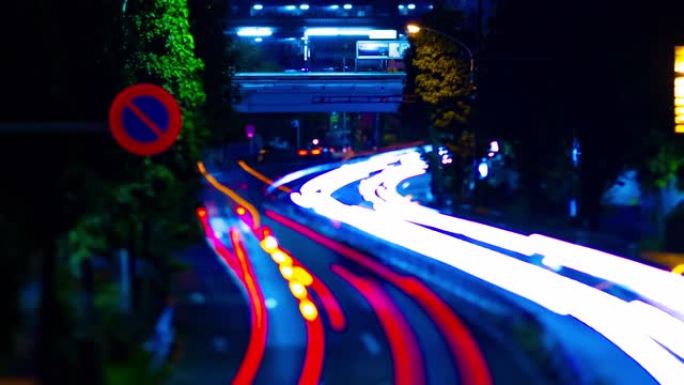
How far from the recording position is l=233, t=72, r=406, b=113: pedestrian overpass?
49844mm

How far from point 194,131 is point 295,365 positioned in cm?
1294

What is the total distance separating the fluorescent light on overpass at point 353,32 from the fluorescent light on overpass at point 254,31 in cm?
332

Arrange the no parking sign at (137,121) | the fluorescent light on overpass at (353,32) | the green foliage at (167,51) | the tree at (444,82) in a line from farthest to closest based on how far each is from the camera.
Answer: the tree at (444,82) < the fluorescent light on overpass at (353,32) < the green foliage at (167,51) < the no parking sign at (137,121)

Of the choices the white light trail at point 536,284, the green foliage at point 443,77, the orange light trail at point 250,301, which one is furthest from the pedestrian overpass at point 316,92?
the orange light trail at point 250,301

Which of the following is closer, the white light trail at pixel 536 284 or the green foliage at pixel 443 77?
the white light trail at pixel 536 284

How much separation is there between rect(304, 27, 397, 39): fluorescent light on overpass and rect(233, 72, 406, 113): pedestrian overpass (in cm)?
178

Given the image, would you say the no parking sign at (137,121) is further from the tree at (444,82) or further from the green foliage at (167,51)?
the tree at (444,82)

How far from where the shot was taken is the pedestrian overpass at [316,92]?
49.8m

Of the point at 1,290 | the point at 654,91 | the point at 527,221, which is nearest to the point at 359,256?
the point at 654,91

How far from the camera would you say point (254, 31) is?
49.9 meters

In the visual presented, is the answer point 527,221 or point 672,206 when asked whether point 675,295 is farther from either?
point 527,221

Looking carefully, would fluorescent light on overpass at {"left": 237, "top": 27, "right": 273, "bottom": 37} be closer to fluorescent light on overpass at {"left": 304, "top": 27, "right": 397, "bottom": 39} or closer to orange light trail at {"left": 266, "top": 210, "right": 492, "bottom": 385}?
fluorescent light on overpass at {"left": 304, "top": 27, "right": 397, "bottom": 39}

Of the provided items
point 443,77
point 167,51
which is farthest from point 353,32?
point 167,51

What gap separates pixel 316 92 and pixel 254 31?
13.2 ft
